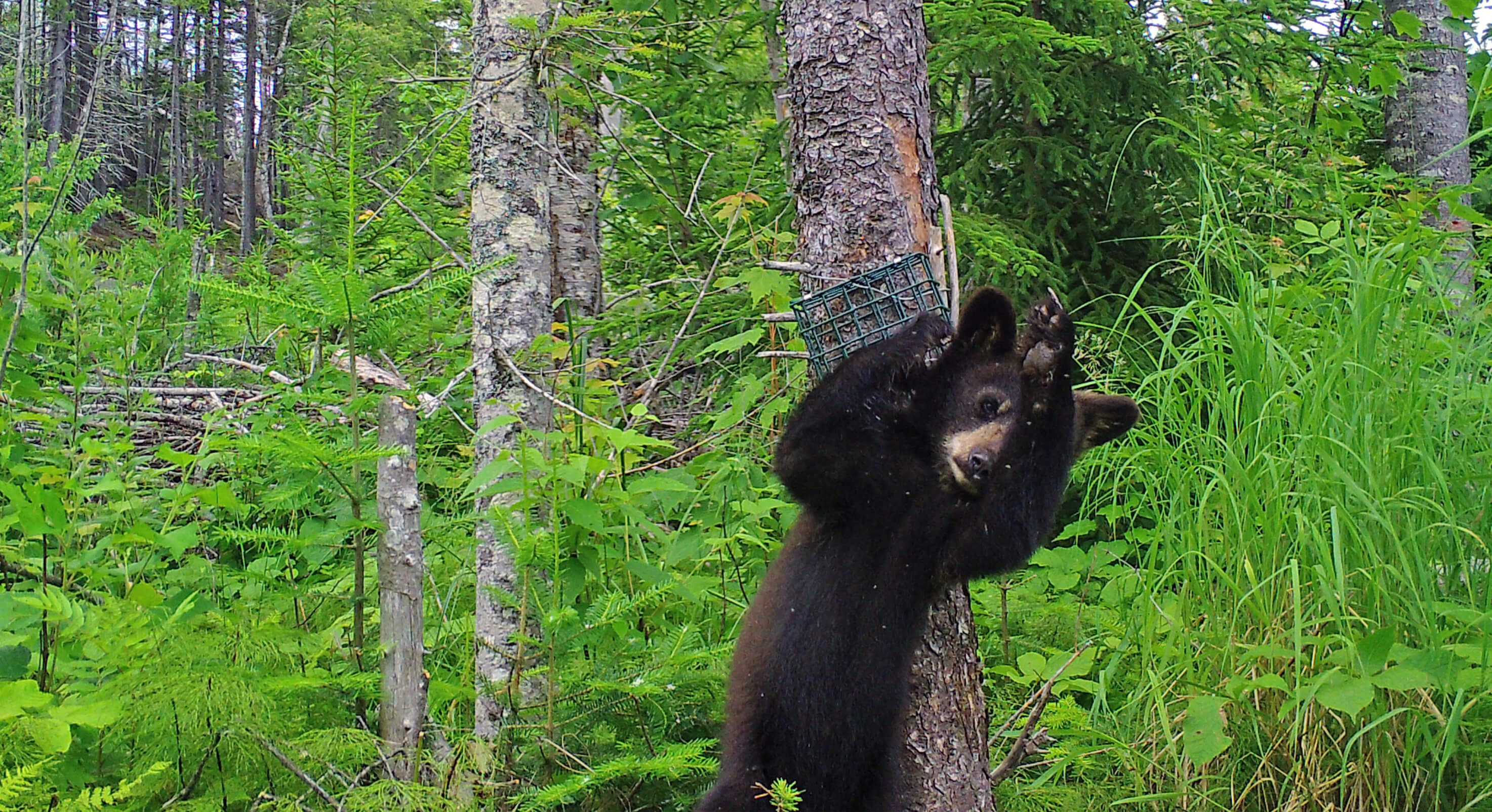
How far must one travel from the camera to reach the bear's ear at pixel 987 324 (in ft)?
9.25

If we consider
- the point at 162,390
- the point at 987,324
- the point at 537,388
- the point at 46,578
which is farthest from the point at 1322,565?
the point at 162,390

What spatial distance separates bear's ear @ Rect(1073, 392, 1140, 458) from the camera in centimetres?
310

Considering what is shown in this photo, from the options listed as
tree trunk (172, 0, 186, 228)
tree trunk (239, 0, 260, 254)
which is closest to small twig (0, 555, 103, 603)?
tree trunk (239, 0, 260, 254)

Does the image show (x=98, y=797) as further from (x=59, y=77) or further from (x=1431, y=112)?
(x=59, y=77)

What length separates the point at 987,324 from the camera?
2.86 m

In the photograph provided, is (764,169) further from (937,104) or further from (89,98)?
(89,98)

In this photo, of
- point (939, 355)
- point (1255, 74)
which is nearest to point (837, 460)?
point (939, 355)

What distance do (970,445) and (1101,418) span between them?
0.60 meters

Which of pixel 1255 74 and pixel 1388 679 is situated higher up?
pixel 1255 74

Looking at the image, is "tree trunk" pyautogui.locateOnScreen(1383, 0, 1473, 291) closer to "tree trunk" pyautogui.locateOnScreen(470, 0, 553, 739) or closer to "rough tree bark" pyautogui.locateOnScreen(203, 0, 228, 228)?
"tree trunk" pyautogui.locateOnScreen(470, 0, 553, 739)

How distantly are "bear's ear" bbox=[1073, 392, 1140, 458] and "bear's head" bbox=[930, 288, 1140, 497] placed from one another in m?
0.08

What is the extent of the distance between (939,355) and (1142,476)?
1412 millimetres

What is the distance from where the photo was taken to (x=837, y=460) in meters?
2.85

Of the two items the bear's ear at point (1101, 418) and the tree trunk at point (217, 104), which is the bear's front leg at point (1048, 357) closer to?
the bear's ear at point (1101, 418)
